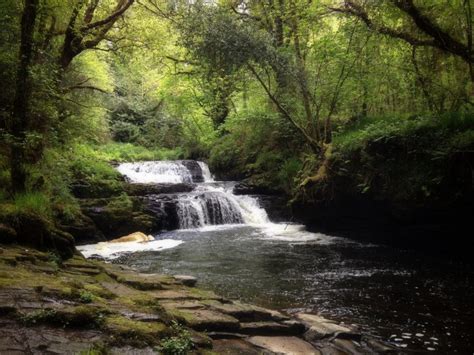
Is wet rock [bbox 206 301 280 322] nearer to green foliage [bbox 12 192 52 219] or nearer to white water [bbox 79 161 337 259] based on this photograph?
green foliage [bbox 12 192 52 219]

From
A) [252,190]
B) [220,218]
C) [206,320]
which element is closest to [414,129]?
[206,320]

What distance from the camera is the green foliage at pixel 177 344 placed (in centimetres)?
383

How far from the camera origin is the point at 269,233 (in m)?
14.1

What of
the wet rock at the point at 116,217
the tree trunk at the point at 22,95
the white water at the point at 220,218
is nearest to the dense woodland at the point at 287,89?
the tree trunk at the point at 22,95

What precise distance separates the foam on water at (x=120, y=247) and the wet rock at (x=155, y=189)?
13.0 feet

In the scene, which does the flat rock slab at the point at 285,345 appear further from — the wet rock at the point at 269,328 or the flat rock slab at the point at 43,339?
the flat rock slab at the point at 43,339

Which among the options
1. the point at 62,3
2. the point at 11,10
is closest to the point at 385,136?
the point at 62,3

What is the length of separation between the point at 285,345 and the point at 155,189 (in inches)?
513

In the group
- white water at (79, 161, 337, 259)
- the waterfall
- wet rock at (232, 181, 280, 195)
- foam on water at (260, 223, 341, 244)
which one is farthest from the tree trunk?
→ wet rock at (232, 181, 280, 195)

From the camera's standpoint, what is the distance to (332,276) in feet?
29.0

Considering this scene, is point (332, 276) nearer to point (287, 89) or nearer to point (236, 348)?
point (236, 348)

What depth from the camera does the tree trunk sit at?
749 cm

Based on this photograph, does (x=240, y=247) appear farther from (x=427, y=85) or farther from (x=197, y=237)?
(x=427, y=85)

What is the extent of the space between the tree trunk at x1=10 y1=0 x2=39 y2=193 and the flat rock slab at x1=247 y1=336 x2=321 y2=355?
5.29 meters
